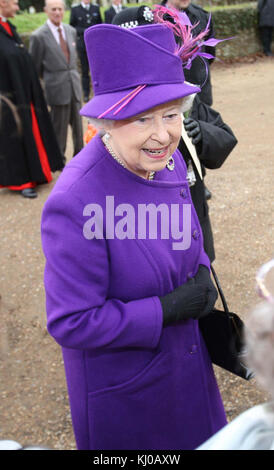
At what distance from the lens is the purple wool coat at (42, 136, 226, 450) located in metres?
1.56

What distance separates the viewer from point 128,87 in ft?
Answer: 4.97

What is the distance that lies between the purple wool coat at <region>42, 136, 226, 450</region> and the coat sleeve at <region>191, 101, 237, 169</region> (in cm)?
56

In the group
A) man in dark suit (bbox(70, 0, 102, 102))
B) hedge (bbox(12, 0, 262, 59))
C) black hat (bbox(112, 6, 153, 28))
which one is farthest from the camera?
hedge (bbox(12, 0, 262, 59))

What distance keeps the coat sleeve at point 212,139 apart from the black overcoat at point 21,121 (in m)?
3.18

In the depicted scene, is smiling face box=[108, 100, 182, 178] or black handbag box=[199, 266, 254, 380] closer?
smiling face box=[108, 100, 182, 178]

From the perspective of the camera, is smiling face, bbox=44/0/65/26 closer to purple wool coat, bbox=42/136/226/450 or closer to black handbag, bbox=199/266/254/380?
purple wool coat, bbox=42/136/226/450

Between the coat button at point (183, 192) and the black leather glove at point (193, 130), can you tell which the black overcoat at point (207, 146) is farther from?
the coat button at point (183, 192)

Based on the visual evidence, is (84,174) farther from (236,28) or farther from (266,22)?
(236,28)

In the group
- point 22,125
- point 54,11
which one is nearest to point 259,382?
point 22,125

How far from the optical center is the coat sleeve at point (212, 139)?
246 cm

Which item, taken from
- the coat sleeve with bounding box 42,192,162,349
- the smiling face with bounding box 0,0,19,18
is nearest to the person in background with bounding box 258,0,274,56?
the smiling face with bounding box 0,0,19,18

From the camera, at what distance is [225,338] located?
6.35 ft
